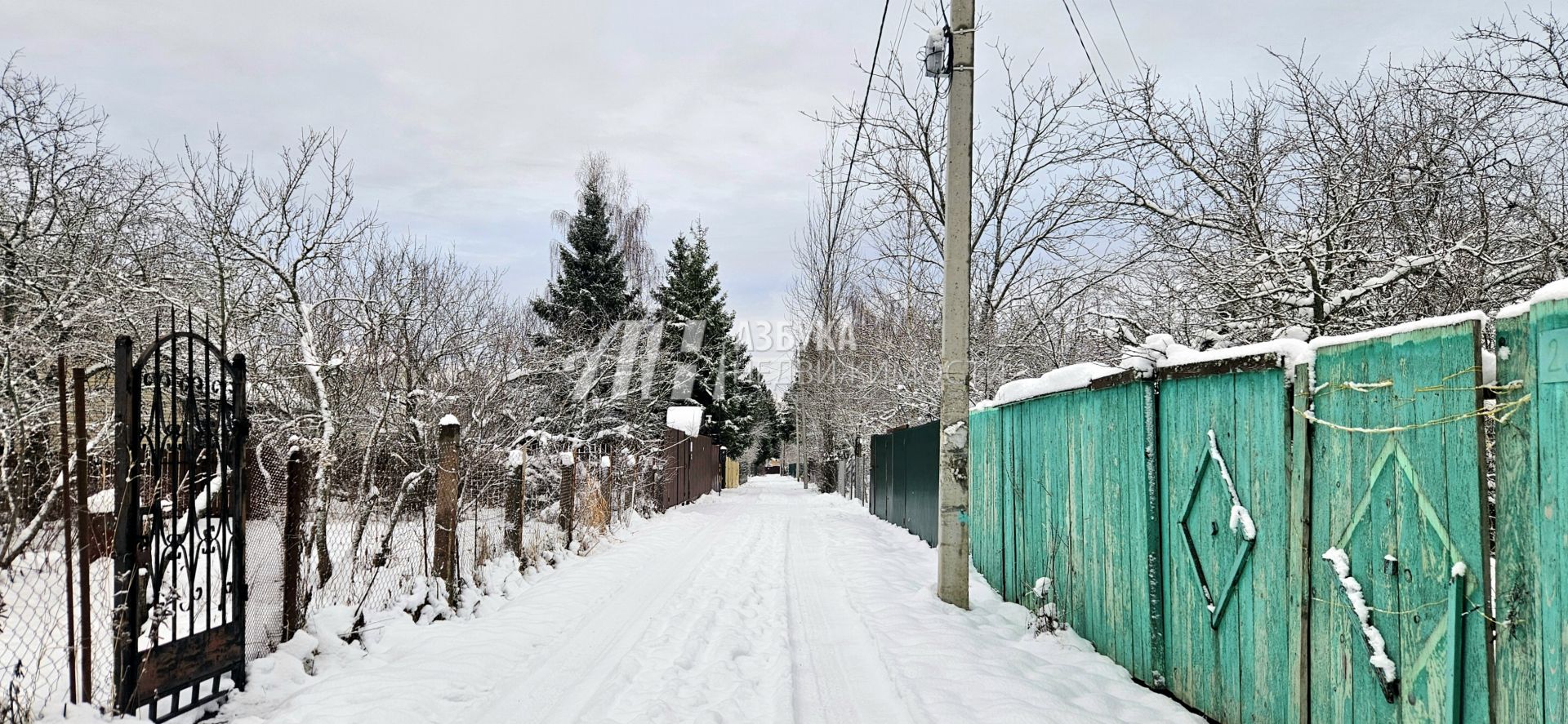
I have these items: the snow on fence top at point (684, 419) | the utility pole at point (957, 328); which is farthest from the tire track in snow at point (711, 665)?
the snow on fence top at point (684, 419)

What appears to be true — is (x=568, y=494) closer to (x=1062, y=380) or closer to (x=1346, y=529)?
(x=1062, y=380)

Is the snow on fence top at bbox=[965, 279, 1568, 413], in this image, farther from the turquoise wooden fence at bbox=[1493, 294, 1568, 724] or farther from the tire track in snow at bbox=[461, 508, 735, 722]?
the tire track in snow at bbox=[461, 508, 735, 722]

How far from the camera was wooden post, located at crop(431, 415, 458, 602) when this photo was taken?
6.73 meters

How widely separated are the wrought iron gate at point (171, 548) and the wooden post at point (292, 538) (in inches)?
17.8

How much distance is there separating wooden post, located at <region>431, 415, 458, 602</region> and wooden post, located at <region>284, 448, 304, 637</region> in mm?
1501

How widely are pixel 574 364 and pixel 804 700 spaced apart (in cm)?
Result: 1482

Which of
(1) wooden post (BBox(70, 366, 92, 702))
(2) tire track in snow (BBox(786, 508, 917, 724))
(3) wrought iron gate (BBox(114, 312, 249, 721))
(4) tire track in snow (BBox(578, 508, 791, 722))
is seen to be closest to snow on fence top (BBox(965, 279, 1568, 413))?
(2) tire track in snow (BBox(786, 508, 917, 724))

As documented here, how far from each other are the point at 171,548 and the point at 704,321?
88.5 feet

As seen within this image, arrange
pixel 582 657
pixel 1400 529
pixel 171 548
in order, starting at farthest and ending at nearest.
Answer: pixel 582 657
pixel 171 548
pixel 1400 529

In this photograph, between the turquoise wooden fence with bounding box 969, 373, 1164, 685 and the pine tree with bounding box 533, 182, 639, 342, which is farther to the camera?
the pine tree with bounding box 533, 182, 639, 342

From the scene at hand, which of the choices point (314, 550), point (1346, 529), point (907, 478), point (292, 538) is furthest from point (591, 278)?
point (1346, 529)

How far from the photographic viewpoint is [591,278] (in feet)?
86.6

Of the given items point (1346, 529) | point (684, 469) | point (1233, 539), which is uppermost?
point (1346, 529)

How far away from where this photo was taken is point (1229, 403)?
3.72 meters
